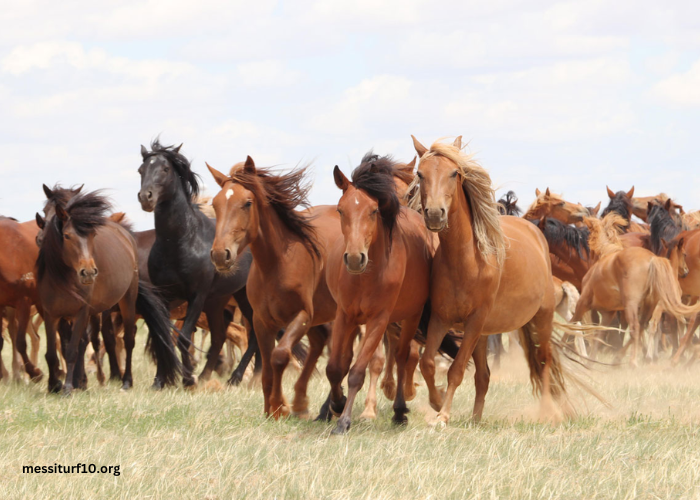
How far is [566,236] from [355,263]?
9.61 m

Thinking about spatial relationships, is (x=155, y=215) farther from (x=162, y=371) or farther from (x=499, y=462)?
(x=499, y=462)

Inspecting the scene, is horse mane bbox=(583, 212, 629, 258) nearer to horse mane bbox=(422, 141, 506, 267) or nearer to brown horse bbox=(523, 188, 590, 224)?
brown horse bbox=(523, 188, 590, 224)

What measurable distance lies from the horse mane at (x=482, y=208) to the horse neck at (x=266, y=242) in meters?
1.50

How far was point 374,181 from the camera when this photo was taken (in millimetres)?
6250

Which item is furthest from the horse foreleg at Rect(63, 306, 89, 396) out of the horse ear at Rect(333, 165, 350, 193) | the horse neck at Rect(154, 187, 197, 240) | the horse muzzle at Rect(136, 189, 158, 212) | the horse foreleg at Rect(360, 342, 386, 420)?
the horse ear at Rect(333, 165, 350, 193)

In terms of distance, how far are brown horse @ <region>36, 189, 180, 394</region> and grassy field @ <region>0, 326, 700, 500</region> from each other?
3.55 ft

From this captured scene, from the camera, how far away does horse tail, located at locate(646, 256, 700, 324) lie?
12375 millimetres

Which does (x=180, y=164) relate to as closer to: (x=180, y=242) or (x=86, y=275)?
(x=180, y=242)

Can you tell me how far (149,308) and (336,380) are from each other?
4.73 metres

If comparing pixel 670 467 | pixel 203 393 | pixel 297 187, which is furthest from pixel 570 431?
pixel 203 393

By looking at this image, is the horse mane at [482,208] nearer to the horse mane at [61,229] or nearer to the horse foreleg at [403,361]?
the horse foreleg at [403,361]

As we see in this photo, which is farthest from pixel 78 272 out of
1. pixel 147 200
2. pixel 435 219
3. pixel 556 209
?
pixel 556 209

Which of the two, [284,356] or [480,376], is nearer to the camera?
[284,356]

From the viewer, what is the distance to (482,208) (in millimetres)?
6469
